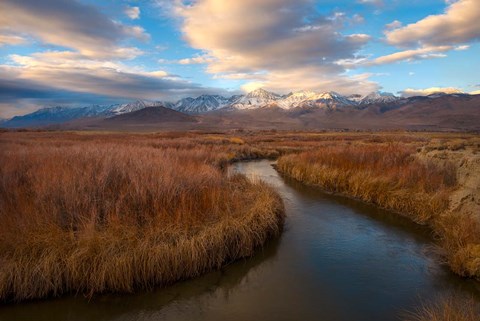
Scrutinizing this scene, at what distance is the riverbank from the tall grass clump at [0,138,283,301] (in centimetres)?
512

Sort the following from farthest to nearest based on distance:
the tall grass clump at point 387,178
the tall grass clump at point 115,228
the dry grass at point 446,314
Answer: the tall grass clump at point 387,178 < the tall grass clump at point 115,228 < the dry grass at point 446,314

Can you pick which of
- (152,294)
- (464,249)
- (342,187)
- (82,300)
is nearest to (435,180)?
(342,187)

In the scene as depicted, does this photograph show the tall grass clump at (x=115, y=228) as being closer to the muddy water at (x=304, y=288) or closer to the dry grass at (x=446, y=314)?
the muddy water at (x=304, y=288)

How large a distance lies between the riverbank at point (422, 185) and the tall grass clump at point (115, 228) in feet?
16.8

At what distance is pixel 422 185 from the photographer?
1398 centimetres

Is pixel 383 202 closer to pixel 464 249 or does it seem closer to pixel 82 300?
pixel 464 249

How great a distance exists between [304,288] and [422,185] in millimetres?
8555

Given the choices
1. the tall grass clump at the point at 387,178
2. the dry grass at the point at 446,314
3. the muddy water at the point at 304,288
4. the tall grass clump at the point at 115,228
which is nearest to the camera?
the dry grass at the point at 446,314

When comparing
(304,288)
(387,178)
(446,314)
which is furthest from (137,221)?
(387,178)

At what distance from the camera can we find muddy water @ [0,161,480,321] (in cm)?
696

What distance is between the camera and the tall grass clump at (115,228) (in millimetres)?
7367

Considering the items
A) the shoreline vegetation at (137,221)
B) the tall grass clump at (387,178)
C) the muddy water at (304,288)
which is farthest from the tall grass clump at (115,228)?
the tall grass clump at (387,178)

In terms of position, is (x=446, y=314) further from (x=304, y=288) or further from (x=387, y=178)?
(x=387, y=178)

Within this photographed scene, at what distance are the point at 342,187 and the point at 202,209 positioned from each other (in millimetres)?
9794
